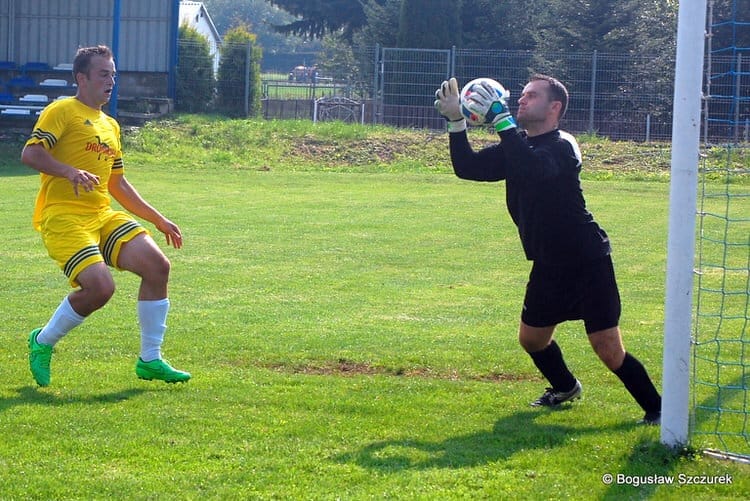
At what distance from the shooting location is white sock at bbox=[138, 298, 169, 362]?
6496 millimetres

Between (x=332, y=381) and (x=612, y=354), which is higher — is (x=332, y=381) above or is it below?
below

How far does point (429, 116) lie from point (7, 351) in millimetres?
24183

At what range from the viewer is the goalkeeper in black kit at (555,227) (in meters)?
5.61

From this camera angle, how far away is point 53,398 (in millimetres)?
6094

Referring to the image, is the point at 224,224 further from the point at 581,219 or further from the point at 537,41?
the point at 537,41

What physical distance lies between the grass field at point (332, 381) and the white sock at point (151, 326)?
217 millimetres

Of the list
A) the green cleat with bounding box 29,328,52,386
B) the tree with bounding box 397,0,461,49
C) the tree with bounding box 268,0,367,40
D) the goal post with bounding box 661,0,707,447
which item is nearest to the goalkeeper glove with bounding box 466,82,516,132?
the goal post with bounding box 661,0,707,447

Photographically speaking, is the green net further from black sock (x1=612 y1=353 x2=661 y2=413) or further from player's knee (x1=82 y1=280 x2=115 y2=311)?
player's knee (x1=82 y1=280 x2=115 y2=311)

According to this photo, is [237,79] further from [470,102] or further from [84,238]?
[470,102]

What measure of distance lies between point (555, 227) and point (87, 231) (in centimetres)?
291

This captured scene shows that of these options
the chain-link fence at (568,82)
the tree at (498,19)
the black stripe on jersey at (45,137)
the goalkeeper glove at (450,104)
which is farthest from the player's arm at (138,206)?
the tree at (498,19)

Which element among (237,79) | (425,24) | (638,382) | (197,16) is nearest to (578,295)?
(638,382)

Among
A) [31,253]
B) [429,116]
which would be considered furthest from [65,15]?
[31,253]

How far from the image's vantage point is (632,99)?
2989 cm
